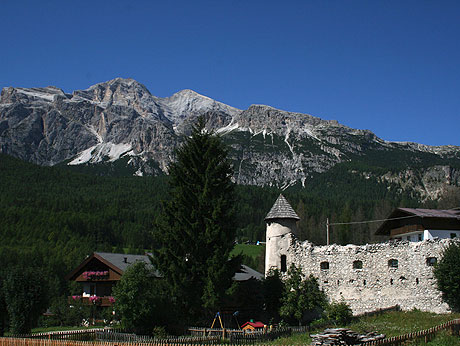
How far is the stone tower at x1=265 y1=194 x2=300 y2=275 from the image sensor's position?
135 ft

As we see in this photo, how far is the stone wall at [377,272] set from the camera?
3581cm

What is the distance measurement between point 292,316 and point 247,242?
93.5m

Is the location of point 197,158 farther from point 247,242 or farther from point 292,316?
point 247,242

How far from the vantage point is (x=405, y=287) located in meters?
36.4

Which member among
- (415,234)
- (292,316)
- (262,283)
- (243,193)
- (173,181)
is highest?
(243,193)

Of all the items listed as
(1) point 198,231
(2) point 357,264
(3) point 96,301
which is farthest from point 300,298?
(3) point 96,301

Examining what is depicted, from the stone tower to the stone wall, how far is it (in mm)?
955

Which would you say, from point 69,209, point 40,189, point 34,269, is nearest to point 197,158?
point 34,269

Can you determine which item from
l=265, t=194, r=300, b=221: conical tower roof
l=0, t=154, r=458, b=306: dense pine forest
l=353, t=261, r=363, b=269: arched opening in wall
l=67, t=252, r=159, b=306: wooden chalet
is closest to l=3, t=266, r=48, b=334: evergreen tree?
l=67, t=252, r=159, b=306: wooden chalet

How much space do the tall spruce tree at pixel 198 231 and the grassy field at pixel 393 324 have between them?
6.88m

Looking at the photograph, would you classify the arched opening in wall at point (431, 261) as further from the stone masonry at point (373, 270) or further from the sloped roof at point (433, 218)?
the sloped roof at point (433, 218)

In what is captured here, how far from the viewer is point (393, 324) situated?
30.5 metres

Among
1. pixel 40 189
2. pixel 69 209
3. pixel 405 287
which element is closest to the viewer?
pixel 405 287

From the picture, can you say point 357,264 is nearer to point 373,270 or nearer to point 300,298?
point 373,270
